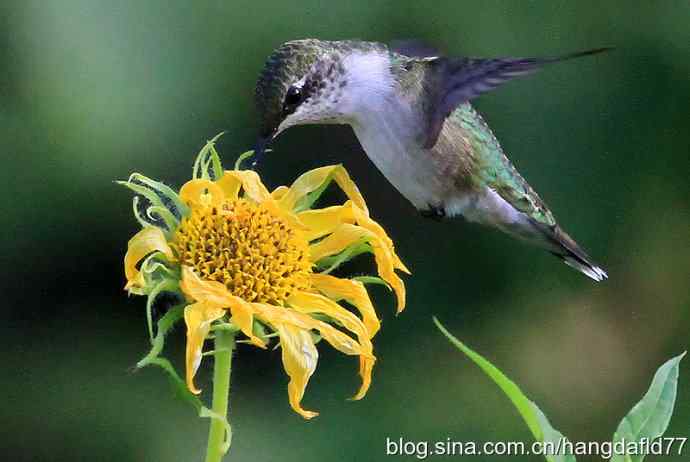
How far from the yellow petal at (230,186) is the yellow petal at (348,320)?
16cm

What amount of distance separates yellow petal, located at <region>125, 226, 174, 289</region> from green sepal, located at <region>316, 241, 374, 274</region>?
0.19m

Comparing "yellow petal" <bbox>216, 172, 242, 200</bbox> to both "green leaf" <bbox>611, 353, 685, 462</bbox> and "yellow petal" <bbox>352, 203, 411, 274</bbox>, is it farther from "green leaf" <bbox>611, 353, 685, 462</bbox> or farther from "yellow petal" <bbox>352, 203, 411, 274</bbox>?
"green leaf" <bbox>611, 353, 685, 462</bbox>

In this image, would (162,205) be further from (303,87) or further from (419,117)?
(419,117)

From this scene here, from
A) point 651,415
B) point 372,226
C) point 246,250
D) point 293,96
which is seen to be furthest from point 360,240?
point 651,415

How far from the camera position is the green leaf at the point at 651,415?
41.3 inches

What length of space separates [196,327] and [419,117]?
656mm

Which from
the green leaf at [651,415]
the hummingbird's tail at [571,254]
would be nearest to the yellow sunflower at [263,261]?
the green leaf at [651,415]

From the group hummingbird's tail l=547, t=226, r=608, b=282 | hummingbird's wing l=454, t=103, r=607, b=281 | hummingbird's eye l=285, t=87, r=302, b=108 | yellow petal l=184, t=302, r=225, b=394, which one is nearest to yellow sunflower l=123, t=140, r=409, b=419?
yellow petal l=184, t=302, r=225, b=394

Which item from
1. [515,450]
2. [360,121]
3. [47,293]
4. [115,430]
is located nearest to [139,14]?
[47,293]

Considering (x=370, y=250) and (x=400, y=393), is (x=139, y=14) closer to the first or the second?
(x=400, y=393)

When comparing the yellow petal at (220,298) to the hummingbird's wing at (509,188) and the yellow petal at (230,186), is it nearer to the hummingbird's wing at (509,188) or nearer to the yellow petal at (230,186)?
the yellow petal at (230,186)

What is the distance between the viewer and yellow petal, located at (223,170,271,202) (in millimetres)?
1313

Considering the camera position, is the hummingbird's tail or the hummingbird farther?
the hummingbird's tail

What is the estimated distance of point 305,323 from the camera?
1200mm
